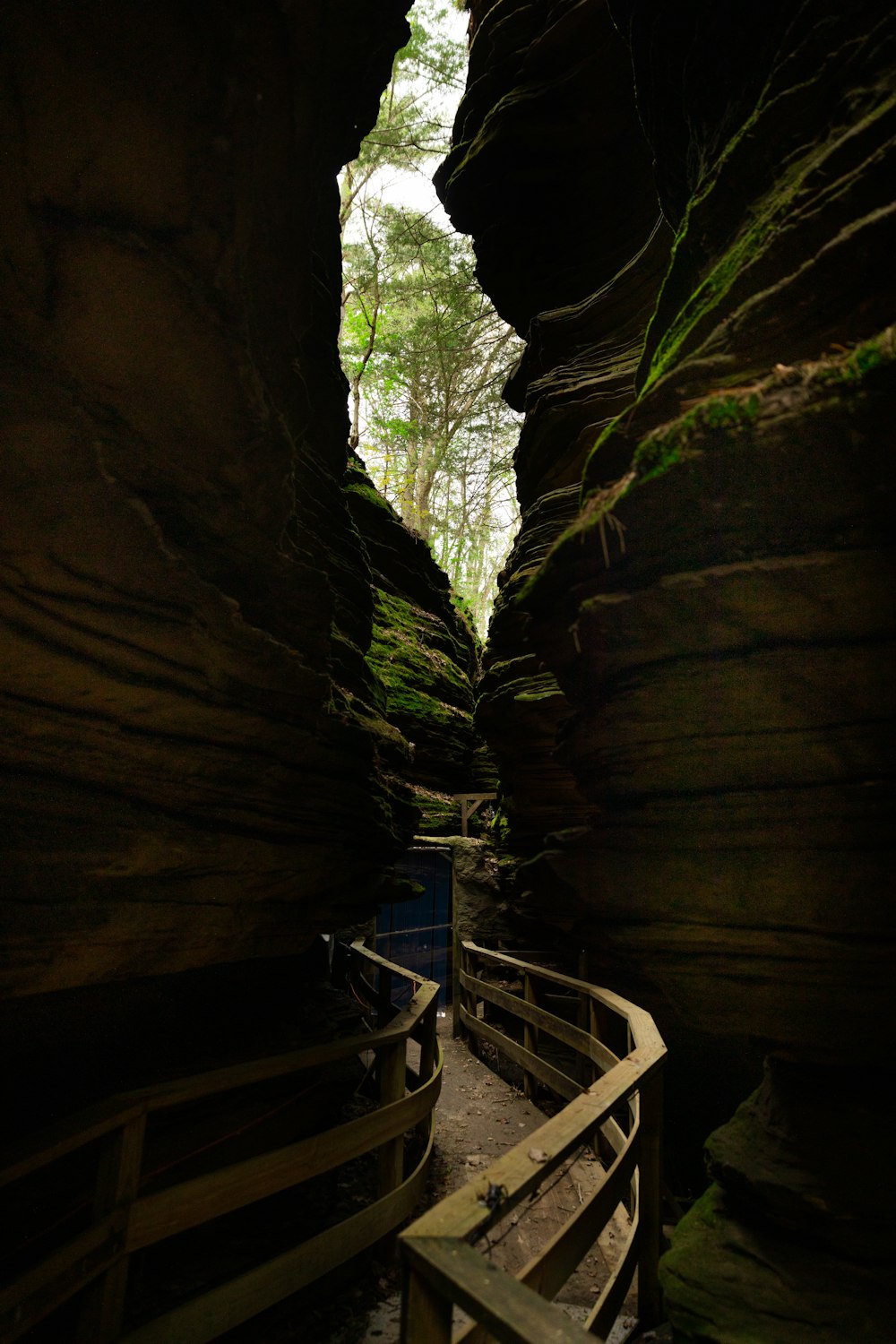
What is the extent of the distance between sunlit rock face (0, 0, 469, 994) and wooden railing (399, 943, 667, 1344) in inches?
102

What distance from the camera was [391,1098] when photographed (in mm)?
4371

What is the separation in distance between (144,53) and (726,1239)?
6.76 meters

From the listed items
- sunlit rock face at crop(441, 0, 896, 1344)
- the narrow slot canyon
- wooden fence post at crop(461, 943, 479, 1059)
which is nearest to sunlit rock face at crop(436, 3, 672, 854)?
wooden fence post at crop(461, 943, 479, 1059)

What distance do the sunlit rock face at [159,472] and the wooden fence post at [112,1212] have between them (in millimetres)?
982

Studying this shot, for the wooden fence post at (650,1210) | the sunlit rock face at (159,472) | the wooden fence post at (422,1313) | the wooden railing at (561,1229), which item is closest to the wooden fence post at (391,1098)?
the sunlit rock face at (159,472)

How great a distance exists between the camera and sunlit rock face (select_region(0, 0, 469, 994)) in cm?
313

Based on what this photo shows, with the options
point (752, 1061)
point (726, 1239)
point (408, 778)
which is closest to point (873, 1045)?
point (726, 1239)

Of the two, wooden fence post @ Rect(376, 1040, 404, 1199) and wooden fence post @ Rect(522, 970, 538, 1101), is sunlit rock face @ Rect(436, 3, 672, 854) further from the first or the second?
wooden fence post @ Rect(376, 1040, 404, 1199)

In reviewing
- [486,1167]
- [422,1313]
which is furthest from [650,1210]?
[422,1313]

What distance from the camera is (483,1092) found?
7621 millimetres

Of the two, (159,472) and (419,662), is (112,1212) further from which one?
(419,662)

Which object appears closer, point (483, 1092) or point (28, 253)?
point (28, 253)

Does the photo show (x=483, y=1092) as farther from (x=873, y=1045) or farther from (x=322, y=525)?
(x=322, y=525)

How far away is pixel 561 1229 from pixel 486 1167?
1621mm
